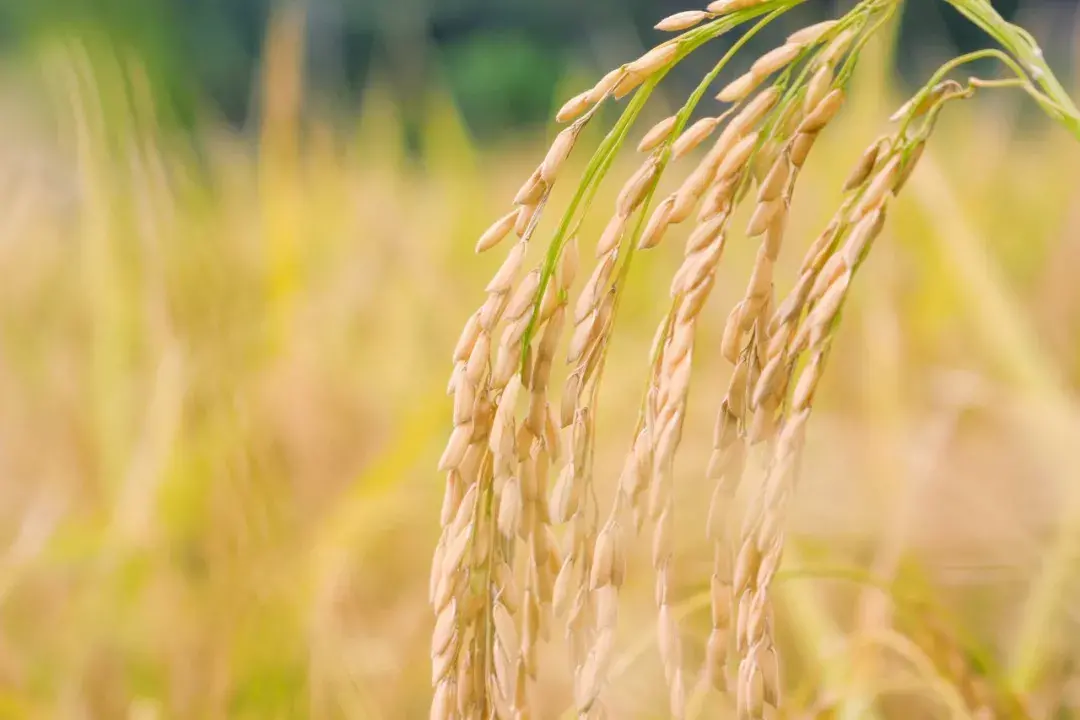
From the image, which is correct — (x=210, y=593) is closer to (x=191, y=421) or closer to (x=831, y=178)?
(x=191, y=421)

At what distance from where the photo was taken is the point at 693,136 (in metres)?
0.26

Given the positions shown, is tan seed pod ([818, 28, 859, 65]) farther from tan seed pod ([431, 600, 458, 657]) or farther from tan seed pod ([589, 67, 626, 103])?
tan seed pod ([431, 600, 458, 657])

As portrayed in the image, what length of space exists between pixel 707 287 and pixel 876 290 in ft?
1.93

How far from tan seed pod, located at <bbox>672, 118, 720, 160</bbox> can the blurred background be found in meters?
0.21

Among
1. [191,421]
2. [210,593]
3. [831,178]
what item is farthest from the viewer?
[831,178]

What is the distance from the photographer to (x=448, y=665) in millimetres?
285

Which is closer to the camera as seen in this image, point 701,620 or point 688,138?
point 688,138

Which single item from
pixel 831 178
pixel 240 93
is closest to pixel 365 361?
pixel 831 178

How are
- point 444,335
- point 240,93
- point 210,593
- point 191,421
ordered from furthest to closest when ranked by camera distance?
point 240,93, point 444,335, point 191,421, point 210,593

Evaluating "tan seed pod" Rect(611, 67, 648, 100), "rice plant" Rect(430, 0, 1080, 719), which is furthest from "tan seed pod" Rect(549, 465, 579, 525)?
"tan seed pod" Rect(611, 67, 648, 100)

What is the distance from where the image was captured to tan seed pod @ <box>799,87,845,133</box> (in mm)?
261

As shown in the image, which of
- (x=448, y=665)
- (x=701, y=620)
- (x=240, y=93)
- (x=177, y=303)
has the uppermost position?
(x=240, y=93)

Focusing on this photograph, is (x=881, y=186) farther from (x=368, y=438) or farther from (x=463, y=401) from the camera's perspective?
(x=368, y=438)

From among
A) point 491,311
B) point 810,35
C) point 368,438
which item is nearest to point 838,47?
point 810,35
